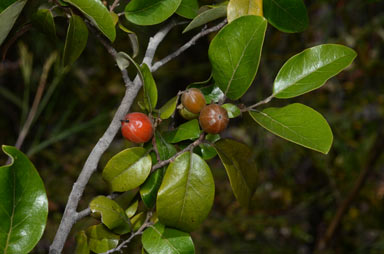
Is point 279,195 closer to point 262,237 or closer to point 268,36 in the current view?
point 262,237

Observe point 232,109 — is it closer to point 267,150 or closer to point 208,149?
point 208,149

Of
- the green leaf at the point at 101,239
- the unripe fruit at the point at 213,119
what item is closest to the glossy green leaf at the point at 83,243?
the green leaf at the point at 101,239

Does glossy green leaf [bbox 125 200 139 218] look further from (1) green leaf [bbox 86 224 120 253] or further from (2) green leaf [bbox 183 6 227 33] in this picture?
(2) green leaf [bbox 183 6 227 33]

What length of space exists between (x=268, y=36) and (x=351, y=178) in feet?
3.08

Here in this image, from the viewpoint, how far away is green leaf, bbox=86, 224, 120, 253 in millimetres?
547

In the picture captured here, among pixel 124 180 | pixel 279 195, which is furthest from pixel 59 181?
pixel 124 180

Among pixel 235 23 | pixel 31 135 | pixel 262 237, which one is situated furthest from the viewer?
pixel 262 237

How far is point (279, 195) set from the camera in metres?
1.90

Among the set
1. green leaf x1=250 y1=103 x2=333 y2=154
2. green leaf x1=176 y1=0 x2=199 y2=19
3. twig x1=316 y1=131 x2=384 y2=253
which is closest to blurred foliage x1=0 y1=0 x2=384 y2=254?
twig x1=316 y1=131 x2=384 y2=253

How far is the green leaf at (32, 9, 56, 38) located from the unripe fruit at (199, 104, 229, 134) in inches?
9.7

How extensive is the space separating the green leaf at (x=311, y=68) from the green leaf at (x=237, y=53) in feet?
0.25

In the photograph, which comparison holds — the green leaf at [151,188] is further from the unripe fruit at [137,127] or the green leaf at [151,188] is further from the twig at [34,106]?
the twig at [34,106]

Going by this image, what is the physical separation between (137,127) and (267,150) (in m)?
1.58

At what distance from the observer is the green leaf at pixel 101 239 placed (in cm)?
55
